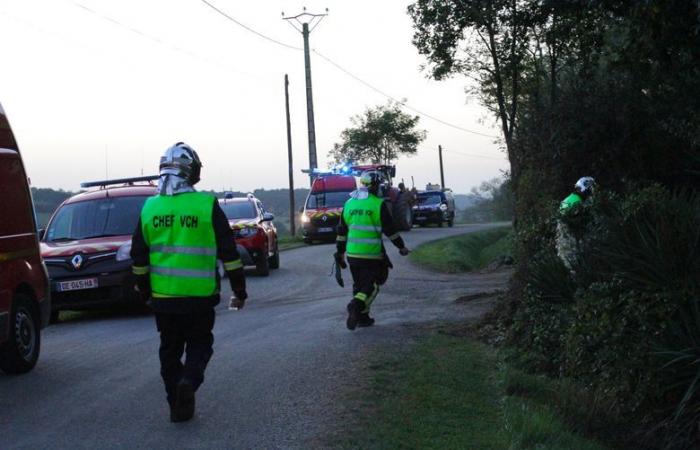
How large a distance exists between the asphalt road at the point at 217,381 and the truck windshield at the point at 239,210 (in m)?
5.88

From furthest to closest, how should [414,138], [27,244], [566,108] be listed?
[414,138] < [566,108] < [27,244]

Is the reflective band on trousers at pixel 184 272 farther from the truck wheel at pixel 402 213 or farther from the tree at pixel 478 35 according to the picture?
the truck wheel at pixel 402 213

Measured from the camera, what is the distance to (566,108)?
47.2 ft

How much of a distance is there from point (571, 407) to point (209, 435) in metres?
3.19

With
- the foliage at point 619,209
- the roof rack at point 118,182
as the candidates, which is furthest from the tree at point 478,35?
the roof rack at point 118,182

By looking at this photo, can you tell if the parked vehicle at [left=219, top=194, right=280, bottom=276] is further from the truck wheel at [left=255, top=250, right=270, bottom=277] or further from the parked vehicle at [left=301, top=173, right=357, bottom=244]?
the parked vehicle at [left=301, top=173, right=357, bottom=244]

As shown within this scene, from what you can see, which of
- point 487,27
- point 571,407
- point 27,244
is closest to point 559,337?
point 571,407

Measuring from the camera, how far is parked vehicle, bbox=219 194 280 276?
1948 cm

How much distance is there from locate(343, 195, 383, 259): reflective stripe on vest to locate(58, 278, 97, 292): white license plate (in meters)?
3.79

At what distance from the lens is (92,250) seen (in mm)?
12805

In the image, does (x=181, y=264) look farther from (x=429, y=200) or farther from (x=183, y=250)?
(x=429, y=200)

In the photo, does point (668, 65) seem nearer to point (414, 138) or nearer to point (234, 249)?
point (234, 249)

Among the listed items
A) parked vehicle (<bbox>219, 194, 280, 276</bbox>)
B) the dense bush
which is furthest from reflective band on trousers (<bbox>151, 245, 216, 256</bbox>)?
parked vehicle (<bbox>219, 194, 280, 276</bbox>)

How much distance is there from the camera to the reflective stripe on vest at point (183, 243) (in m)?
6.55
